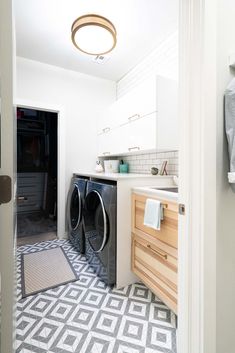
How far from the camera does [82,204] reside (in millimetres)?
2201

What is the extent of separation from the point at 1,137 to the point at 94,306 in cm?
144

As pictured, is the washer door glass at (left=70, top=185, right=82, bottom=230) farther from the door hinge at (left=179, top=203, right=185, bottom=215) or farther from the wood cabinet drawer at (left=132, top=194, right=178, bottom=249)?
the door hinge at (left=179, top=203, right=185, bottom=215)

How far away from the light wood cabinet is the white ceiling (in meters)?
1.68

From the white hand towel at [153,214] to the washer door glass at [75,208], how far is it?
1.06m

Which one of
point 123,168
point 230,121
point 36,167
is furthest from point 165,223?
point 36,167

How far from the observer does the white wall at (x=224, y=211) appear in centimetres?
86

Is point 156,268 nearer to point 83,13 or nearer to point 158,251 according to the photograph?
point 158,251

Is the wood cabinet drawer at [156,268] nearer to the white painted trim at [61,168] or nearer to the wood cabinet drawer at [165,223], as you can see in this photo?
the wood cabinet drawer at [165,223]

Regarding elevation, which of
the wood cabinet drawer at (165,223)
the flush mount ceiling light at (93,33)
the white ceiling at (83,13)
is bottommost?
the wood cabinet drawer at (165,223)

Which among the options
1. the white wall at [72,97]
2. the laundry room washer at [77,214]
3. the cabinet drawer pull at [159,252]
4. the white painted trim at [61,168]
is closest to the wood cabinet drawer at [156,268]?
the cabinet drawer pull at [159,252]

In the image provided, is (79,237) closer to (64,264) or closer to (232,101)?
(64,264)

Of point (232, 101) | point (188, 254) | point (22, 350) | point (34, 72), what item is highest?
point (34, 72)

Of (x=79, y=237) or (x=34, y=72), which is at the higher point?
(x=34, y=72)

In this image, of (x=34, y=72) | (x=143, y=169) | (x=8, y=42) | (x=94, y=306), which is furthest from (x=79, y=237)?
(x=34, y=72)
